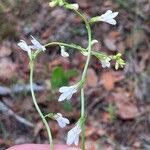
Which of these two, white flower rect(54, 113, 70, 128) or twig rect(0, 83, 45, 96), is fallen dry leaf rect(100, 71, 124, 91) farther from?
white flower rect(54, 113, 70, 128)

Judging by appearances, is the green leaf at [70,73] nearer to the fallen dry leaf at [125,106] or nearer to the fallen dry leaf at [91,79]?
the fallen dry leaf at [91,79]

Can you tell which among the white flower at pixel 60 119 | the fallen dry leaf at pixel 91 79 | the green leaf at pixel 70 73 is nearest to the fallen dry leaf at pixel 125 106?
the fallen dry leaf at pixel 91 79

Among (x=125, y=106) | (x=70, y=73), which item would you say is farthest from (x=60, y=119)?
(x=125, y=106)

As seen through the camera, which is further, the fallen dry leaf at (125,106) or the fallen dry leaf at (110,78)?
the fallen dry leaf at (110,78)

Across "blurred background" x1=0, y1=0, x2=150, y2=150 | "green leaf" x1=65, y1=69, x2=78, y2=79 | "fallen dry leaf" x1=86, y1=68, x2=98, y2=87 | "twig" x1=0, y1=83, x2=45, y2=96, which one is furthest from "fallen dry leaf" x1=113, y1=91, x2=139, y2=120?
"twig" x1=0, y1=83, x2=45, y2=96

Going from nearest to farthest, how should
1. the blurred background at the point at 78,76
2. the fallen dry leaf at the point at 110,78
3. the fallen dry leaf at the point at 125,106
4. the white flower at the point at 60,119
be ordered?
the white flower at the point at 60,119 < the blurred background at the point at 78,76 < the fallen dry leaf at the point at 125,106 < the fallen dry leaf at the point at 110,78

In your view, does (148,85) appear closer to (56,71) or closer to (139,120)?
(139,120)

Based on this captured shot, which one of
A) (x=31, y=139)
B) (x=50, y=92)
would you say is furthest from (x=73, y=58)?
(x=31, y=139)

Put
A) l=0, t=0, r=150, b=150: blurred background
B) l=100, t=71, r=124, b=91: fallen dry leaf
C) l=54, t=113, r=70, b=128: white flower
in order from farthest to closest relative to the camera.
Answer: l=100, t=71, r=124, b=91: fallen dry leaf, l=0, t=0, r=150, b=150: blurred background, l=54, t=113, r=70, b=128: white flower
